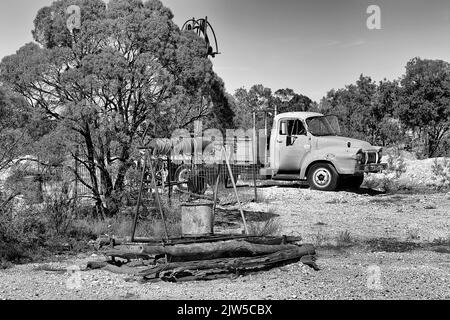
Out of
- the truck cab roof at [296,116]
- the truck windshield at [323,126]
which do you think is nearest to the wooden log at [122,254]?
the truck windshield at [323,126]

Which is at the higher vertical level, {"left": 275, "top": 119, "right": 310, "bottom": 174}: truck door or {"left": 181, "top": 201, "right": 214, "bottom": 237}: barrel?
{"left": 275, "top": 119, "right": 310, "bottom": 174}: truck door

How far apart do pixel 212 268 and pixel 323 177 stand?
11354mm

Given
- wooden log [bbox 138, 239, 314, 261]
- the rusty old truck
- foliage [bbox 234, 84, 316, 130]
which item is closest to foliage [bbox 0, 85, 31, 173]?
wooden log [bbox 138, 239, 314, 261]

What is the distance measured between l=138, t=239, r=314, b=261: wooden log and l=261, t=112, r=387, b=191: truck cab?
413 inches

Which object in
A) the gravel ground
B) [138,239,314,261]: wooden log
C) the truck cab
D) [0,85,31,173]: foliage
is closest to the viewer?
the gravel ground

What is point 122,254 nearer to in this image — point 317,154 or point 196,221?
point 196,221

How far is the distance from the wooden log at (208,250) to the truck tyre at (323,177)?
34.6 ft

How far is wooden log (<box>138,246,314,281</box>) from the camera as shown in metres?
7.12

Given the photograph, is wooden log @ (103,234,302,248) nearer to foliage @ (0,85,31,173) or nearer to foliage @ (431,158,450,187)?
foliage @ (0,85,31,173)

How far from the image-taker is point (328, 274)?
7312 mm

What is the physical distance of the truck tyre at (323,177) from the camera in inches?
707

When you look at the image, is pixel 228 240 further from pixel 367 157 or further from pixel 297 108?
pixel 297 108

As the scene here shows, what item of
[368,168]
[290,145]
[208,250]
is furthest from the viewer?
[290,145]

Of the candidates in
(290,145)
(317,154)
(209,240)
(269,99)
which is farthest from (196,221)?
(269,99)
